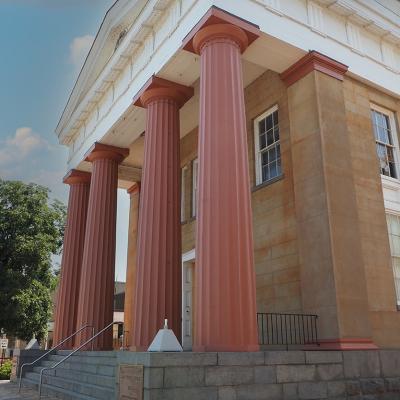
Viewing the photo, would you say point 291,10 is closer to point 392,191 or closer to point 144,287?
point 392,191

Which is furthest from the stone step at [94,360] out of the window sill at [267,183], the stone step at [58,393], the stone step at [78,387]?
the window sill at [267,183]

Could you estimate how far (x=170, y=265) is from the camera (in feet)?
37.4

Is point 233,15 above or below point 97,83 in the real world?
below

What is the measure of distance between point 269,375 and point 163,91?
319 inches

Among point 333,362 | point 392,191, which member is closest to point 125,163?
point 392,191

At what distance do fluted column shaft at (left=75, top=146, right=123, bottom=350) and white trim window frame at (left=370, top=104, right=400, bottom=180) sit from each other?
9.08m

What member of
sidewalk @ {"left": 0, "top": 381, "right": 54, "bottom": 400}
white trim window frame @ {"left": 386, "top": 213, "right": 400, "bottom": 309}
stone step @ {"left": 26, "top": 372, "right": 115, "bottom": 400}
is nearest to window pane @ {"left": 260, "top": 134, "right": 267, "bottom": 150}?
white trim window frame @ {"left": 386, "top": 213, "right": 400, "bottom": 309}

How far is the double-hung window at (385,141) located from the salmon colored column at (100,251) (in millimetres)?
9010

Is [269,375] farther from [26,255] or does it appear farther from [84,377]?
[26,255]

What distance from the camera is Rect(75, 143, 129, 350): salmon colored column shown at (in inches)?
611

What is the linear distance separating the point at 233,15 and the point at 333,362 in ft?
25.6

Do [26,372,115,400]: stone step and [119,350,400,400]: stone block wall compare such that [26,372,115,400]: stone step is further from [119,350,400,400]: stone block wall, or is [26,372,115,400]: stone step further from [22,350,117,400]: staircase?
[119,350,400,400]: stone block wall

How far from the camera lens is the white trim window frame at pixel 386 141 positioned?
13.5 metres

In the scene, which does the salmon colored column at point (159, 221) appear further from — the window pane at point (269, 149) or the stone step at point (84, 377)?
the window pane at point (269, 149)
